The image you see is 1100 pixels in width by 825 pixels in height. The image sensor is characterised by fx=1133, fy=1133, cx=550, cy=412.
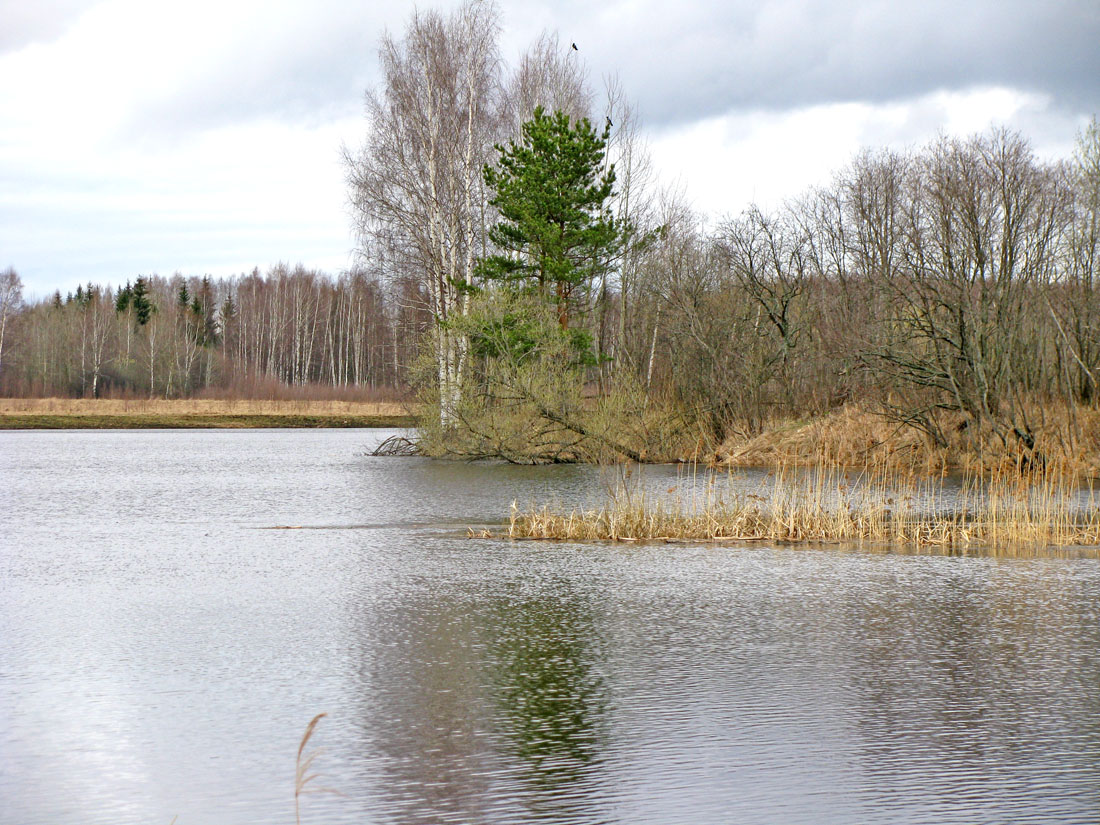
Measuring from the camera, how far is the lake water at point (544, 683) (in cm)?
452

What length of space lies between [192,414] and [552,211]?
130ft

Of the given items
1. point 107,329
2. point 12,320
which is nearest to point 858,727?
point 107,329

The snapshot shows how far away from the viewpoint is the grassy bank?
198 ft

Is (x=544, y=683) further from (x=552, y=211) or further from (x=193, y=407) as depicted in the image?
(x=193, y=407)

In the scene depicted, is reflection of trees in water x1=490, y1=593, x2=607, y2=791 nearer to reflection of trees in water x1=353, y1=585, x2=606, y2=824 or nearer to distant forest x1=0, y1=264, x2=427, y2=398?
reflection of trees in water x1=353, y1=585, x2=606, y2=824

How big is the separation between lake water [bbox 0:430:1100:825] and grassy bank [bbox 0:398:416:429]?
160 ft

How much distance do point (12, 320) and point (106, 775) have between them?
91.0 metres

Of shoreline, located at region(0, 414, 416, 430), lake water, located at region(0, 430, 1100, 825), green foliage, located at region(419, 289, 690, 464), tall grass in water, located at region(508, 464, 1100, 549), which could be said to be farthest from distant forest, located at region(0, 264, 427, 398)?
lake water, located at region(0, 430, 1100, 825)

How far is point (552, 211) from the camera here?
3083 cm

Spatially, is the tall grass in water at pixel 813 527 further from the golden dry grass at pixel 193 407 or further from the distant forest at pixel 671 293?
the golden dry grass at pixel 193 407

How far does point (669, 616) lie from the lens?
858 cm

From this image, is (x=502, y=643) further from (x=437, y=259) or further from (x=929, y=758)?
(x=437, y=259)

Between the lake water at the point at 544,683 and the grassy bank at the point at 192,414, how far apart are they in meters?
48.8

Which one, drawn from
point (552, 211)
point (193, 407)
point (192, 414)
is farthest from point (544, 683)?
point (193, 407)
